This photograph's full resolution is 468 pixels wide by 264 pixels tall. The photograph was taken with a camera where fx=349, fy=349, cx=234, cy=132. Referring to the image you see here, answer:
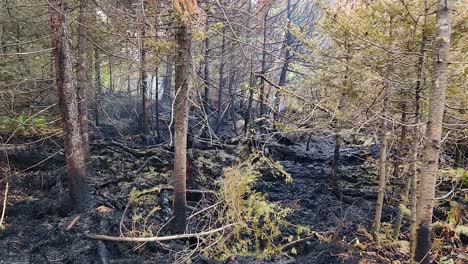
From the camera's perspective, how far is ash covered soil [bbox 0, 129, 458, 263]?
5504mm

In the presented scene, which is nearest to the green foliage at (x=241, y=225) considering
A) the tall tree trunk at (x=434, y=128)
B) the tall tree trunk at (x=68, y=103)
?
the tall tree trunk at (x=434, y=128)

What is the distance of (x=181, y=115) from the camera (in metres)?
5.99

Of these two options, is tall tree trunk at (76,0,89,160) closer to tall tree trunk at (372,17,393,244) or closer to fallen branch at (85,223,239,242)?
fallen branch at (85,223,239,242)

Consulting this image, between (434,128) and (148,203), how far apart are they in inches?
217

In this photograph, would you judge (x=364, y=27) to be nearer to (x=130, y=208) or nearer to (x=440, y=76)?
(x=440, y=76)

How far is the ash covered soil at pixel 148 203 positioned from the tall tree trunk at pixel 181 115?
58 cm

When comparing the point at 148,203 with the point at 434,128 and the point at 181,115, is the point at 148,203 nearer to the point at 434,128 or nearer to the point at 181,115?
the point at 181,115

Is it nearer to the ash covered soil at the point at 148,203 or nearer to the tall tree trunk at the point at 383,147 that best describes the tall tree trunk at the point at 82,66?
the ash covered soil at the point at 148,203

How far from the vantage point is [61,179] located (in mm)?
8211

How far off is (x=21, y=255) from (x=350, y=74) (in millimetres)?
6198

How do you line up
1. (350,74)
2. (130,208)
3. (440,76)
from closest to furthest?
1. (440,76)
2. (350,74)
3. (130,208)

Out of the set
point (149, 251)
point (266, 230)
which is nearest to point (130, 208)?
point (149, 251)

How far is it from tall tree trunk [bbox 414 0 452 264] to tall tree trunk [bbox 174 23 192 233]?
361 cm

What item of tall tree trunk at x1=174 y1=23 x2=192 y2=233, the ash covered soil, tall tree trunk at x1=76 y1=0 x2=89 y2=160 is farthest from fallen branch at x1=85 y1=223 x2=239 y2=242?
tall tree trunk at x1=76 y1=0 x2=89 y2=160
